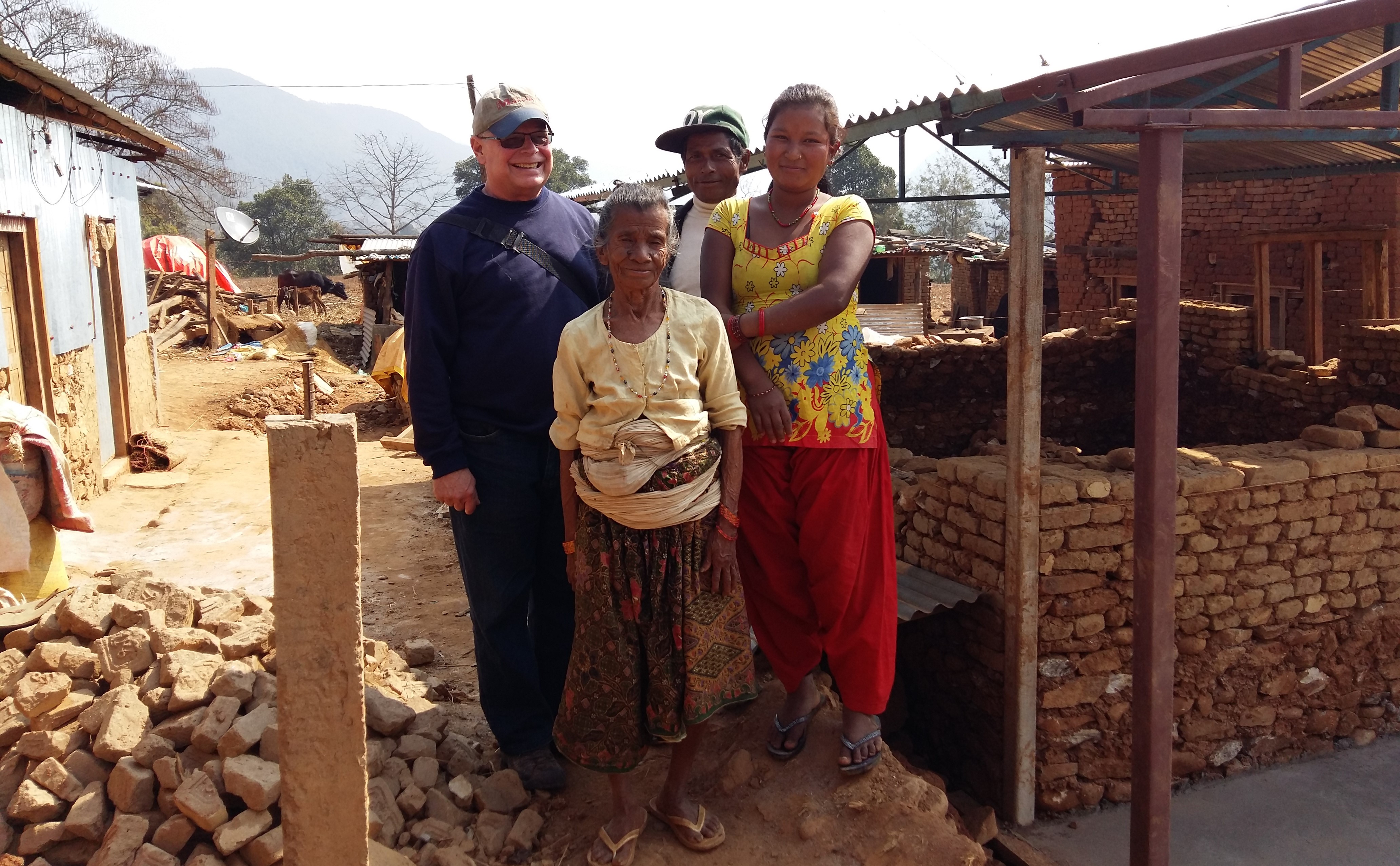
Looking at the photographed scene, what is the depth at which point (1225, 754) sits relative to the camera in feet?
17.9

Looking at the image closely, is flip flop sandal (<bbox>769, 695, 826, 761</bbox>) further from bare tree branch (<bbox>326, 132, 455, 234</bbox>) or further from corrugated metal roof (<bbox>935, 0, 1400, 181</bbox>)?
bare tree branch (<bbox>326, 132, 455, 234</bbox>)

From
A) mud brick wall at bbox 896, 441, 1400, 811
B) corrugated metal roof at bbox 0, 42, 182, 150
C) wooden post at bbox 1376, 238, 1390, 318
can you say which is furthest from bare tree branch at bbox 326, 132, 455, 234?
mud brick wall at bbox 896, 441, 1400, 811

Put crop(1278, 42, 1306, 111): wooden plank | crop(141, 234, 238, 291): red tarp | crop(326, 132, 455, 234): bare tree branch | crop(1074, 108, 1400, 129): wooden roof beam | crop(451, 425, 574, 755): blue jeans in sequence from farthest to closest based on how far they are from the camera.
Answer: crop(326, 132, 455, 234): bare tree branch
crop(141, 234, 238, 291): red tarp
crop(1278, 42, 1306, 111): wooden plank
crop(1074, 108, 1400, 129): wooden roof beam
crop(451, 425, 574, 755): blue jeans

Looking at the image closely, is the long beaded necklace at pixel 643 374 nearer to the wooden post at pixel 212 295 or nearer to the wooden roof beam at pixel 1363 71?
the wooden roof beam at pixel 1363 71

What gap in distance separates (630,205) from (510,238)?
56cm

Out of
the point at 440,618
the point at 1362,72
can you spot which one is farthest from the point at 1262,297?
the point at 440,618

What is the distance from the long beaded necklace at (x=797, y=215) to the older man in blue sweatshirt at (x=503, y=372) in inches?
22.6

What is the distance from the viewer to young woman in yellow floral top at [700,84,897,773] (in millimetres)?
2752

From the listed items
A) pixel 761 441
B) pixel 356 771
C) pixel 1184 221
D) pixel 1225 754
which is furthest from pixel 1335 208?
pixel 356 771

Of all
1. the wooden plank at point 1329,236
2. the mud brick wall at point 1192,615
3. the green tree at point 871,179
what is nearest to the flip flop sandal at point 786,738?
the mud brick wall at point 1192,615

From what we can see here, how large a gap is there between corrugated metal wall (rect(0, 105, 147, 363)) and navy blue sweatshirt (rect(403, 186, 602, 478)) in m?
5.55

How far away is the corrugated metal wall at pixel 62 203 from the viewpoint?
7535 millimetres

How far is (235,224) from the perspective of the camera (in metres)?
20.4

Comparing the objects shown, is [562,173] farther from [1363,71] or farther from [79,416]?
[1363,71]
